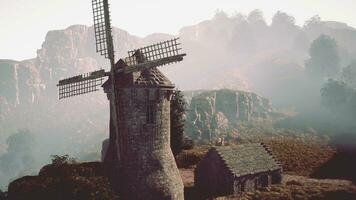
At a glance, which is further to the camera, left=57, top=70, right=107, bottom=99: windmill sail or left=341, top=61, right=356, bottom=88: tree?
left=341, top=61, right=356, bottom=88: tree

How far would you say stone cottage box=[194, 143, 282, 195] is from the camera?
3079 centimetres

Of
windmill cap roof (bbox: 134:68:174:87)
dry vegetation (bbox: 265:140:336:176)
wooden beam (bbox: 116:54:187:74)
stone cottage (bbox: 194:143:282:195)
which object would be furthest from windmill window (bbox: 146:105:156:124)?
dry vegetation (bbox: 265:140:336:176)

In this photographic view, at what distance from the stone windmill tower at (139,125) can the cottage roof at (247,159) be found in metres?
9.28

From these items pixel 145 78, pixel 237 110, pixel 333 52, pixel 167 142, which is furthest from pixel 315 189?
pixel 333 52

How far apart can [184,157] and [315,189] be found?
17.7m

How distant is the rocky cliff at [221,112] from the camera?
8425 cm

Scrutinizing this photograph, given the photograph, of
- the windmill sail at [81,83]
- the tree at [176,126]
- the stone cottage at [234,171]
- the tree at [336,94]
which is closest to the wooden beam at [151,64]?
the windmill sail at [81,83]

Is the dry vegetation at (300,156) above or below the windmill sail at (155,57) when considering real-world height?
below

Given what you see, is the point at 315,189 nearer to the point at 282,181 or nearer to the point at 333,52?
the point at 282,181

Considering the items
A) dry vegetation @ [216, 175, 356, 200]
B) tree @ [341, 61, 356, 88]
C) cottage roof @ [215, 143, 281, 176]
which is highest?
tree @ [341, 61, 356, 88]

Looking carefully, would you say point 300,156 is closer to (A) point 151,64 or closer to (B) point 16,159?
(A) point 151,64

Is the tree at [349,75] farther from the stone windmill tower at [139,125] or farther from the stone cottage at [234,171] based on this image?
the stone windmill tower at [139,125]

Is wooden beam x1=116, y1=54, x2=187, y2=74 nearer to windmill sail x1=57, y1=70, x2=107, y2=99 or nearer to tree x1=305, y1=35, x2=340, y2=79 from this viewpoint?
windmill sail x1=57, y1=70, x2=107, y2=99

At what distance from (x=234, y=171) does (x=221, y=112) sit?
71.2 metres
